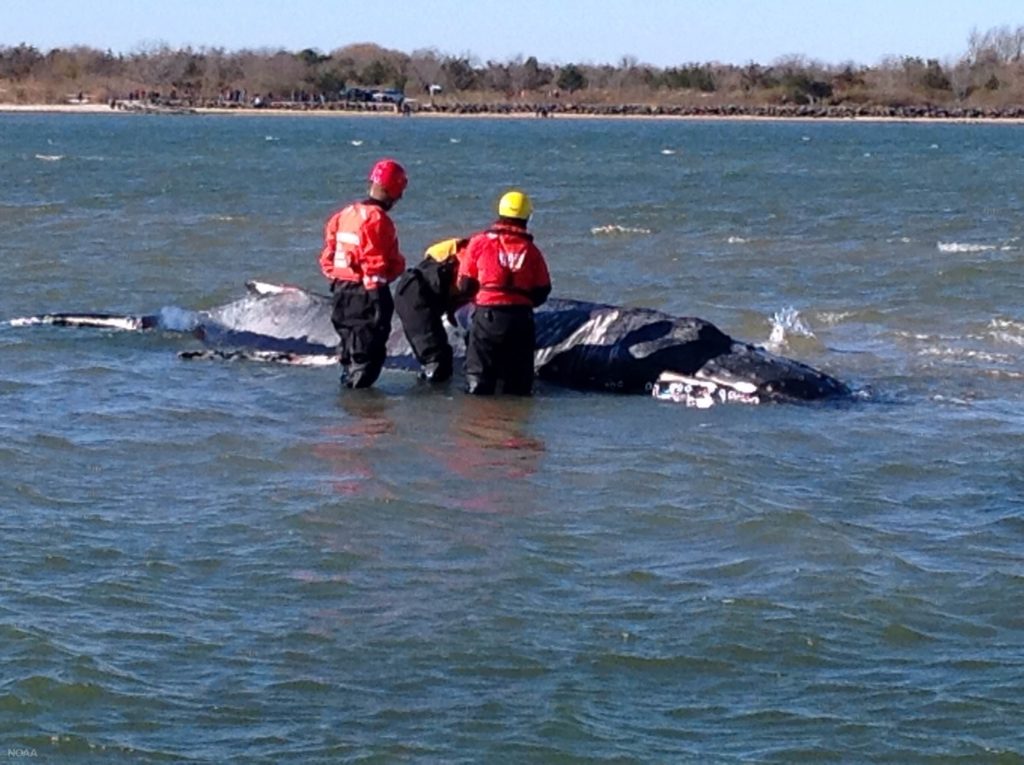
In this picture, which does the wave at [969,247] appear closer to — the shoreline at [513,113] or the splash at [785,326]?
the splash at [785,326]

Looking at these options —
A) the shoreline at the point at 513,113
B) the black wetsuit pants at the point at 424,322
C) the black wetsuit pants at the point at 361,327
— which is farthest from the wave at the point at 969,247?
the shoreline at the point at 513,113

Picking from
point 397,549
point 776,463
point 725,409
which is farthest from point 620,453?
point 397,549

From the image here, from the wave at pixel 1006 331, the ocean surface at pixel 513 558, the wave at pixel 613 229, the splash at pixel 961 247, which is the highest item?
the splash at pixel 961 247

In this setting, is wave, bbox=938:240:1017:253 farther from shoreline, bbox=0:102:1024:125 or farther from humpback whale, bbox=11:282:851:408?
shoreline, bbox=0:102:1024:125

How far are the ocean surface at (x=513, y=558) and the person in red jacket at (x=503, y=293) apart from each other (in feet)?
0.97

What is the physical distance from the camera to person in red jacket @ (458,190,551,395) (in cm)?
1249

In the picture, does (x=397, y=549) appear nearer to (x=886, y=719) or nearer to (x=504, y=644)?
(x=504, y=644)

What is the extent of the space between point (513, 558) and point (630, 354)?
15.7 ft

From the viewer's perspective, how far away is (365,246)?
12648 millimetres

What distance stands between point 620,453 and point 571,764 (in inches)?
188

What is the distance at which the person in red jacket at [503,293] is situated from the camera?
12.5m

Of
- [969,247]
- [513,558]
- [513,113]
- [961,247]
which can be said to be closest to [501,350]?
[513,558]

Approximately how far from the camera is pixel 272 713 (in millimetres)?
6629

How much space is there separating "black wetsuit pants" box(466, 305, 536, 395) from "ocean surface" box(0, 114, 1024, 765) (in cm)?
25
